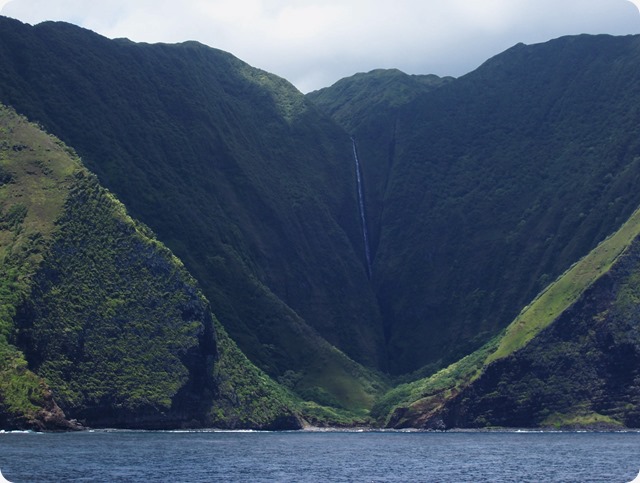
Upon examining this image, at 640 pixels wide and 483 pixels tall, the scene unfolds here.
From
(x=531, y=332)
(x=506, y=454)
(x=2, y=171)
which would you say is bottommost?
(x=506, y=454)

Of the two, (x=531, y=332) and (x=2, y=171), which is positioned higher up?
(x=2, y=171)

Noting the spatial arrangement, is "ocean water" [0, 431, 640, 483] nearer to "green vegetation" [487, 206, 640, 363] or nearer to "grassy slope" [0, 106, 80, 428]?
"grassy slope" [0, 106, 80, 428]

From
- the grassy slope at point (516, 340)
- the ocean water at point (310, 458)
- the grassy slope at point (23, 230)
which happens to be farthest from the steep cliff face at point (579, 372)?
the grassy slope at point (23, 230)

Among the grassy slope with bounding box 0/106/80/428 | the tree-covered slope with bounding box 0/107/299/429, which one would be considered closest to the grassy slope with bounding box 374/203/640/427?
the tree-covered slope with bounding box 0/107/299/429

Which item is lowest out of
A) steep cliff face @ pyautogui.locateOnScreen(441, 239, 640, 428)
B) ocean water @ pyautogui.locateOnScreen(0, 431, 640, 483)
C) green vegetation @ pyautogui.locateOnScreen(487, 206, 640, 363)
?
ocean water @ pyautogui.locateOnScreen(0, 431, 640, 483)

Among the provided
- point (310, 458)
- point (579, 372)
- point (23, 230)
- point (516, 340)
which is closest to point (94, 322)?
point (23, 230)

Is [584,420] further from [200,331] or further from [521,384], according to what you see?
[200,331]

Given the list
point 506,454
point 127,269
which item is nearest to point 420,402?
point 127,269

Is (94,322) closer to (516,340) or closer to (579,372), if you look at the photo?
(516,340)
